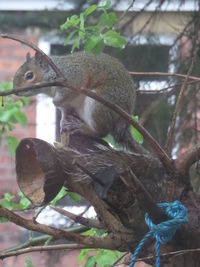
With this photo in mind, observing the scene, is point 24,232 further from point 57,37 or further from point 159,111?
point 159,111

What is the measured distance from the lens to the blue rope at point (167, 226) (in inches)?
39.9

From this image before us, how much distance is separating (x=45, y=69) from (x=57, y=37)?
569 mm

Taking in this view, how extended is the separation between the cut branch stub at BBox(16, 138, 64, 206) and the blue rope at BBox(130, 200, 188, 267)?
0.58 feet

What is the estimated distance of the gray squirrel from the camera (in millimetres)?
1630

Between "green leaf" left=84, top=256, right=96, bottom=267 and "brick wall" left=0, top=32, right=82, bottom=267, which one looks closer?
"green leaf" left=84, top=256, right=96, bottom=267

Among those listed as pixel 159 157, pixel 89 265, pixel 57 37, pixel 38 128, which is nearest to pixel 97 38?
pixel 159 157

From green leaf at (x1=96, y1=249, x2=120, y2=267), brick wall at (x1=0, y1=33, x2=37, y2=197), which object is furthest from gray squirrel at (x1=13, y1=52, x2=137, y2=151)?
brick wall at (x1=0, y1=33, x2=37, y2=197)

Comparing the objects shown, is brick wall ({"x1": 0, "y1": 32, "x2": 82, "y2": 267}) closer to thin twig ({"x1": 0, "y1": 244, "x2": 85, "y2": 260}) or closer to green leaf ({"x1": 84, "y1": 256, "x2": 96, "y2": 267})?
green leaf ({"x1": 84, "y1": 256, "x2": 96, "y2": 267})

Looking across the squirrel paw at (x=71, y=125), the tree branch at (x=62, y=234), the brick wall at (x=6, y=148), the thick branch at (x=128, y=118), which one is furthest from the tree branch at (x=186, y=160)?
the brick wall at (x=6, y=148)

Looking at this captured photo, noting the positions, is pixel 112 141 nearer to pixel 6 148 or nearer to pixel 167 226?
pixel 167 226

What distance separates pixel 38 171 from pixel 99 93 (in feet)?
1.93

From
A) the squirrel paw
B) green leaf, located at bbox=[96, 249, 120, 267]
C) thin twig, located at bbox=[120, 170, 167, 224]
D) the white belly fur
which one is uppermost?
the white belly fur

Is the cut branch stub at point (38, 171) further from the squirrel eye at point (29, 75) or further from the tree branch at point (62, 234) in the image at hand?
the squirrel eye at point (29, 75)

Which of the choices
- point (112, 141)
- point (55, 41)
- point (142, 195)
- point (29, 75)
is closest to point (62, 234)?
point (142, 195)
